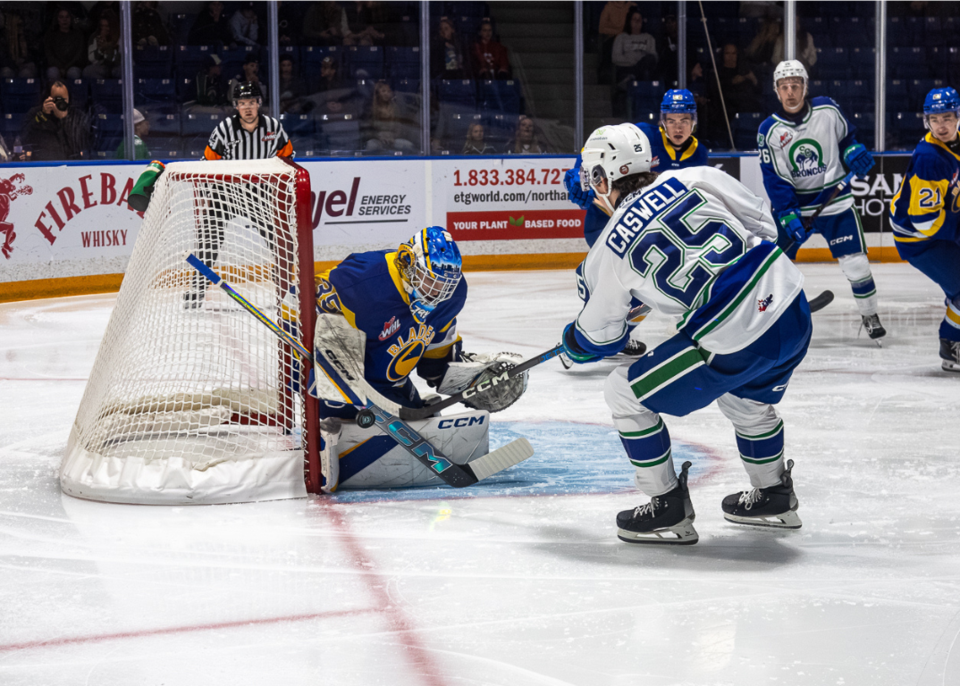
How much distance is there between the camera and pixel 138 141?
792 cm

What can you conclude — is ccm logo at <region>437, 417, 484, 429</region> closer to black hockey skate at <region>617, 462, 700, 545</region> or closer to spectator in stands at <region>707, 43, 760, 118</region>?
black hockey skate at <region>617, 462, 700, 545</region>

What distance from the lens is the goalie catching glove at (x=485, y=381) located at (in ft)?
9.98

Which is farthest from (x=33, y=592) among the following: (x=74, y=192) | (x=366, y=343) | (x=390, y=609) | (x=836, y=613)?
(x=74, y=192)

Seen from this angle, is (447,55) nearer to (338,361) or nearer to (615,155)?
(338,361)

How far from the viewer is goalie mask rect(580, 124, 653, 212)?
8.06 ft

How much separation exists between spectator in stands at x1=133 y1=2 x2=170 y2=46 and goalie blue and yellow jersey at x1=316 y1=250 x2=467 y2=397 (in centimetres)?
566

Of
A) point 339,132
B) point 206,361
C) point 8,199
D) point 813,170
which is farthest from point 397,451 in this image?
point 339,132

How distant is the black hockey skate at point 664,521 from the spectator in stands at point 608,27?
24.1ft

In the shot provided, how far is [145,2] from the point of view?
8.11m

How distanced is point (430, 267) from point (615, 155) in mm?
585

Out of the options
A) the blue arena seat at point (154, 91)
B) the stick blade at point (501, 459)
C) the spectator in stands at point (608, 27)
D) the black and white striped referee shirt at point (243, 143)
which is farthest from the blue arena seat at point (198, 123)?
the stick blade at point (501, 459)

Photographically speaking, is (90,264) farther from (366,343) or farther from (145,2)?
(366,343)

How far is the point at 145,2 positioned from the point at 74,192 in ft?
5.57

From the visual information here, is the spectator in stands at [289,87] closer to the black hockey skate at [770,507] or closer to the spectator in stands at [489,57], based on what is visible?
the spectator in stands at [489,57]
